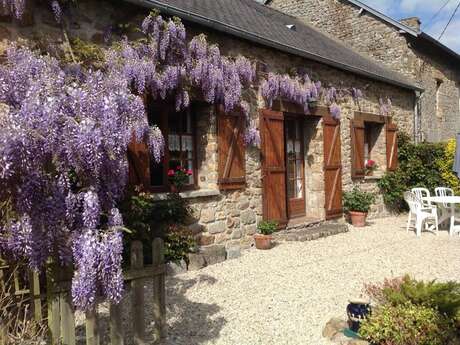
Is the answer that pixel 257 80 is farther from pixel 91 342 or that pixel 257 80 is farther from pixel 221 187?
pixel 91 342

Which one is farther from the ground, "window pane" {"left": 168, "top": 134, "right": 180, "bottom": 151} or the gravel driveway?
"window pane" {"left": 168, "top": 134, "right": 180, "bottom": 151}

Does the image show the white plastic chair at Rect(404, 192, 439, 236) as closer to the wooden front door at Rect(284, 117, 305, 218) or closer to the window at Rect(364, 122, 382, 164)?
the wooden front door at Rect(284, 117, 305, 218)

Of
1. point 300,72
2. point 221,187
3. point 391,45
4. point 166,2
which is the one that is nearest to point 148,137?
point 221,187

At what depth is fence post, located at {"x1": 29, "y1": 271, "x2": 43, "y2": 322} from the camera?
243 cm

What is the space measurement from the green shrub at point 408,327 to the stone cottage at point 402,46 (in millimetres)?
9082

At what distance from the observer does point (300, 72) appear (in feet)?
23.0

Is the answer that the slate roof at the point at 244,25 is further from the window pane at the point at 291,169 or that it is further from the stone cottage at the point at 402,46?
the window pane at the point at 291,169

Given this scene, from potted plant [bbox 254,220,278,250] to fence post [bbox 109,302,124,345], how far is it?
360 centimetres

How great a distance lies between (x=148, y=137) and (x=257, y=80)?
2.55 meters

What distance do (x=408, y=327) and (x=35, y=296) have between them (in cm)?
223

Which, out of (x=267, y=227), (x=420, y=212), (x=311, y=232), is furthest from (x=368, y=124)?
(x=267, y=227)

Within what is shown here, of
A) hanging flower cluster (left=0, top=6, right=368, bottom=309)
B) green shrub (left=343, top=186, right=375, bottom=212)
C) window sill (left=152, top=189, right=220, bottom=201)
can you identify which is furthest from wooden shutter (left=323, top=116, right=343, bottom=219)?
hanging flower cluster (left=0, top=6, right=368, bottom=309)

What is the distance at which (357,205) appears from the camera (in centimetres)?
805

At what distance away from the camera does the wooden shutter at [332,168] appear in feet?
25.1
